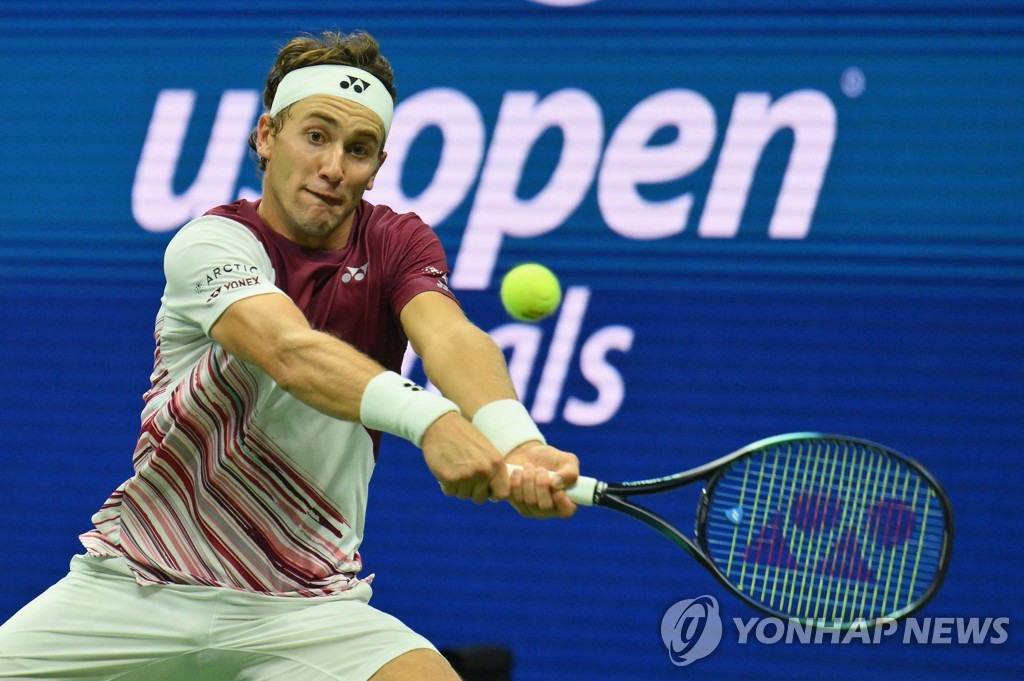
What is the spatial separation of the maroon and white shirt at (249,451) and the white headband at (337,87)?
330mm

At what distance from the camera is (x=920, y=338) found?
17.2 ft

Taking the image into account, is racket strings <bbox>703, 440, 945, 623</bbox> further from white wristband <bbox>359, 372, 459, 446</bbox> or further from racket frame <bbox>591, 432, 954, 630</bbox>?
white wristband <bbox>359, 372, 459, 446</bbox>

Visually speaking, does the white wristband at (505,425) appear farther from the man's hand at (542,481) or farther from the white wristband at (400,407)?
the white wristband at (400,407)

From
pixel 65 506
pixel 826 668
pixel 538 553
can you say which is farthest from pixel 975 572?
pixel 65 506

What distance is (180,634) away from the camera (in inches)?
116

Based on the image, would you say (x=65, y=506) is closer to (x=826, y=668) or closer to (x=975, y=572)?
(x=826, y=668)

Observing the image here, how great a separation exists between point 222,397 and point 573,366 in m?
2.63

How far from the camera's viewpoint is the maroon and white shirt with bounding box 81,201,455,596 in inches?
117

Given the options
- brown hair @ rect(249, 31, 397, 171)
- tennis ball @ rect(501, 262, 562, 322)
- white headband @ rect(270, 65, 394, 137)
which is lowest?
tennis ball @ rect(501, 262, 562, 322)

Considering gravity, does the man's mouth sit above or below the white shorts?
above

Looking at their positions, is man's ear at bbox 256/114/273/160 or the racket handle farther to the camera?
man's ear at bbox 256/114/273/160

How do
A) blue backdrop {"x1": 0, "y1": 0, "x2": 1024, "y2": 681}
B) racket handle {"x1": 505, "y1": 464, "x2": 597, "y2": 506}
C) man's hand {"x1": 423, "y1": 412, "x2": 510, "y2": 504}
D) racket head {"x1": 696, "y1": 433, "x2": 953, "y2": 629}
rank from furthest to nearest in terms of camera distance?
blue backdrop {"x1": 0, "y1": 0, "x2": 1024, "y2": 681}
racket head {"x1": 696, "y1": 433, "x2": 953, "y2": 629}
racket handle {"x1": 505, "y1": 464, "x2": 597, "y2": 506}
man's hand {"x1": 423, "y1": 412, "x2": 510, "y2": 504}

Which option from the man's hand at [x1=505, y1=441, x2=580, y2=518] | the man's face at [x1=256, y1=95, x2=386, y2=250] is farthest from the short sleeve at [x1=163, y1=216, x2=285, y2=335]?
the man's hand at [x1=505, y1=441, x2=580, y2=518]

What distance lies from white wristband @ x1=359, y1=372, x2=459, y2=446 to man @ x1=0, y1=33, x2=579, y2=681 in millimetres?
262
